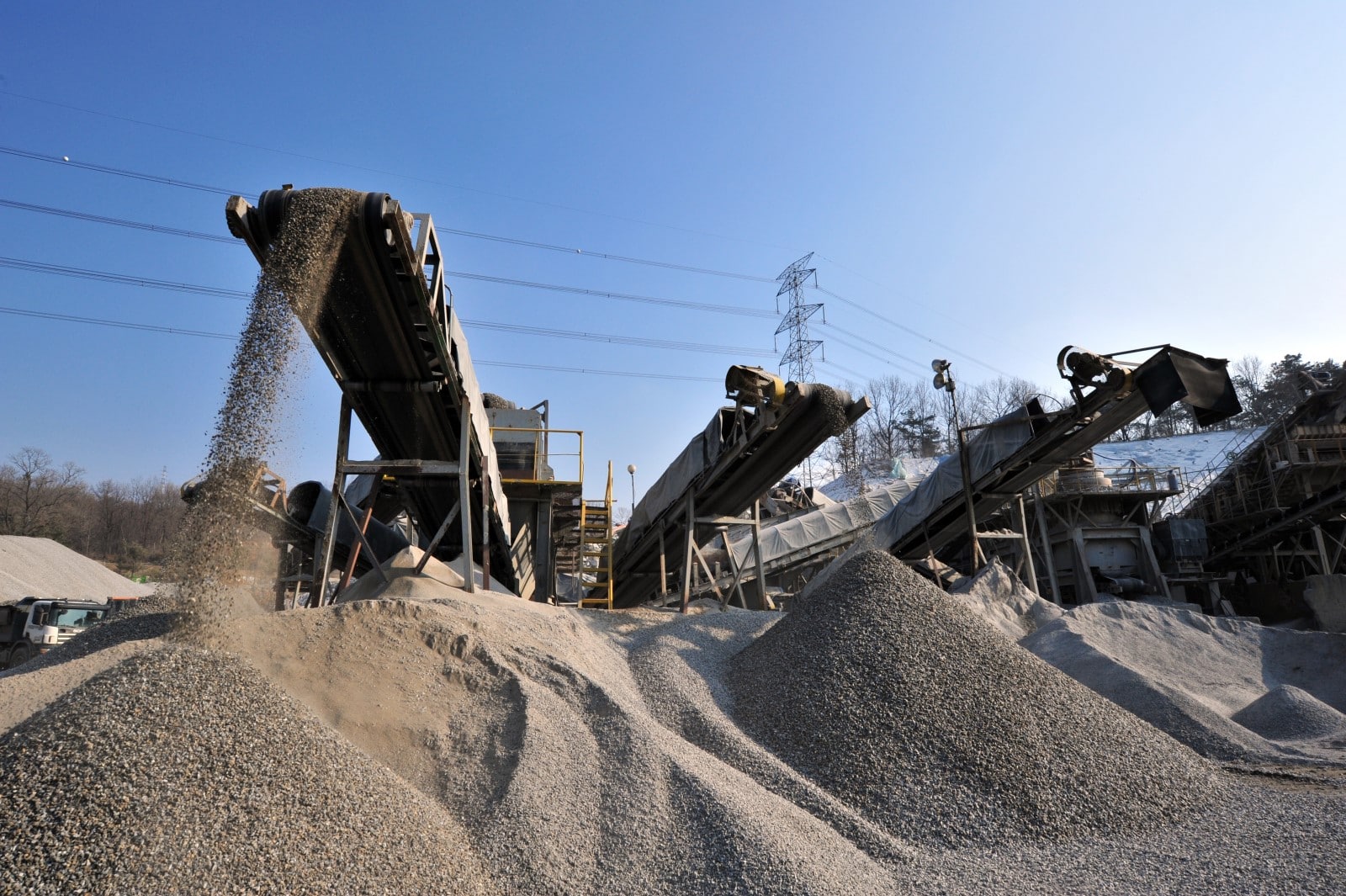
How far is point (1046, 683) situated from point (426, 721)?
4498mm

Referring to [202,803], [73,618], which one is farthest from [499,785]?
[73,618]

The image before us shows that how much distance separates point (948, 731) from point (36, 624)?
15.9 meters

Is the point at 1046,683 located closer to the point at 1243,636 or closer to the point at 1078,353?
the point at 1078,353

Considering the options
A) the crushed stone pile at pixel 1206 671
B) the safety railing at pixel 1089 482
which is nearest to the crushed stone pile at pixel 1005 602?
the crushed stone pile at pixel 1206 671

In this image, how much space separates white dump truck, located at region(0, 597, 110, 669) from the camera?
43.4 ft

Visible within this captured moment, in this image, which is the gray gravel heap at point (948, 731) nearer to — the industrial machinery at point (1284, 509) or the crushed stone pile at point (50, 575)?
the industrial machinery at point (1284, 509)

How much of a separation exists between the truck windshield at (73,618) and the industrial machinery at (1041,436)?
49.3ft

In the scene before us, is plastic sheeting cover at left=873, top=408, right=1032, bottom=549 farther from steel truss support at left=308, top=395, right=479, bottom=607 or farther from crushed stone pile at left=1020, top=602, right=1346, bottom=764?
steel truss support at left=308, top=395, right=479, bottom=607

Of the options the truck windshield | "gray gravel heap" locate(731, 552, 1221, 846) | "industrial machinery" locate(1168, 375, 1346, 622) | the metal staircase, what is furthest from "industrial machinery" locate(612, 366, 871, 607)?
"industrial machinery" locate(1168, 375, 1346, 622)

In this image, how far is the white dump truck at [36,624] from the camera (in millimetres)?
13234

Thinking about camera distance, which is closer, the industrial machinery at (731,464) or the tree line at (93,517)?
the industrial machinery at (731,464)

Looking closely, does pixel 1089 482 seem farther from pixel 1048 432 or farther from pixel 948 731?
pixel 948 731

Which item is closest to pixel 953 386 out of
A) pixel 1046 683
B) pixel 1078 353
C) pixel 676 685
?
pixel 1078 353

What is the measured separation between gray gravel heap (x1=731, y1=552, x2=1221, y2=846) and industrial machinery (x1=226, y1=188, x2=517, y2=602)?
3.52 metres
